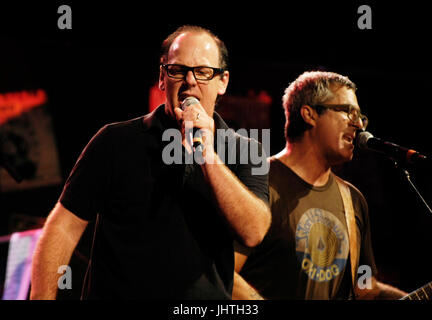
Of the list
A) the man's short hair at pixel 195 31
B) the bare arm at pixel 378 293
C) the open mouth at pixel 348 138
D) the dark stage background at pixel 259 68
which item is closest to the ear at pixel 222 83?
the man's short hair at pixel 195 31

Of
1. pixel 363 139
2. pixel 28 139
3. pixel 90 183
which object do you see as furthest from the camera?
pixel 28 139

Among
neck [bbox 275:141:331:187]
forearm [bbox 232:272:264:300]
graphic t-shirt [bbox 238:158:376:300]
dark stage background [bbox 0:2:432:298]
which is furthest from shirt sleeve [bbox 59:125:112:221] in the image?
dark stage background [bbox 0:2:432:298]

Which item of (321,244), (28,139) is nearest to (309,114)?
(321,244)

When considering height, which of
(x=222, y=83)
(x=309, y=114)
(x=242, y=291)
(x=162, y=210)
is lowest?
(x=242, y=291)

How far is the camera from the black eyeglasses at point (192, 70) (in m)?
1.78

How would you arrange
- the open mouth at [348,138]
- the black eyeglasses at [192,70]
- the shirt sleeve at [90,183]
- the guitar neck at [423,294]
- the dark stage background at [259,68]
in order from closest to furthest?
the shirt sleeve at [90,183] < the black eyeglasses at [192,70] < the guitar neck at [423,294] < the open mouth at [348,138] < the dark stage background at [259,68]

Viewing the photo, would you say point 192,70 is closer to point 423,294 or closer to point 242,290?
point 242,290

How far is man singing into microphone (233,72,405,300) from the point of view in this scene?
2.42m

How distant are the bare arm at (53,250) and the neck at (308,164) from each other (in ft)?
4.79

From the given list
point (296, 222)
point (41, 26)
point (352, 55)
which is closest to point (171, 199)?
point (296, 222)

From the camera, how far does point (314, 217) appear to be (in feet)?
8.36

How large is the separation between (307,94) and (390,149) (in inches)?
38.2

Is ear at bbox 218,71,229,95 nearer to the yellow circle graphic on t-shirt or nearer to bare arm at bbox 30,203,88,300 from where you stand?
bare arm at bbox 30,203,88,300

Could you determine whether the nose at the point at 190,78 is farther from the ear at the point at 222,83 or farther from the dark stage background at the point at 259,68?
the dark stage background at the point at 259,68
